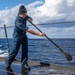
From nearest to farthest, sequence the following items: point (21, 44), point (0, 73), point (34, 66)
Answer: point (0, 73) → point (21, 44) → point (34, 66)

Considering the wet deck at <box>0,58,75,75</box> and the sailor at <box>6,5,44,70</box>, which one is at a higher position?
the sailor at <box>6,5,44,70</box>

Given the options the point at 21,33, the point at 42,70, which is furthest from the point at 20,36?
the point at 42,70

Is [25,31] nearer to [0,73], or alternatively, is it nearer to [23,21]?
[23,21]

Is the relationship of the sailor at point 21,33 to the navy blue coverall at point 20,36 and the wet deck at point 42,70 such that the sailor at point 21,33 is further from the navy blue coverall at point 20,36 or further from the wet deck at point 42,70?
the wet deck at point 42,70

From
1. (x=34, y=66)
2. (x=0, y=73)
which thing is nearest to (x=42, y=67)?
(x=34, y=66)

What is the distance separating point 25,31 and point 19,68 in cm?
132

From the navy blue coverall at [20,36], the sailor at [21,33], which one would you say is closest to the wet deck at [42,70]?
the sailor at [21,33]

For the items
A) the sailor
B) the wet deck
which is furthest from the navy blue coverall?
the wet deck

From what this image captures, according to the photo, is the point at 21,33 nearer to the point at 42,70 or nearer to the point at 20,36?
the point at 20,36

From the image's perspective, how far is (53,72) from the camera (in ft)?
31.2

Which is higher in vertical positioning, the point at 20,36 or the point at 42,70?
the point at 20,36

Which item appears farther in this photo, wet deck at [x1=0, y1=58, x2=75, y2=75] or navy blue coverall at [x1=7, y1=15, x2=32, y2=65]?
navy blue coverall at [x1=7, y1=15, x2=32, y2=65]

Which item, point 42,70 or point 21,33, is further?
point 42,70

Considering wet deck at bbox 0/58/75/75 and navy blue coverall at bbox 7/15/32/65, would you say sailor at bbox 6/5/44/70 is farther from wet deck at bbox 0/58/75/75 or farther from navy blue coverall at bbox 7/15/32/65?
wet deck at bbox 0/58/75/75
